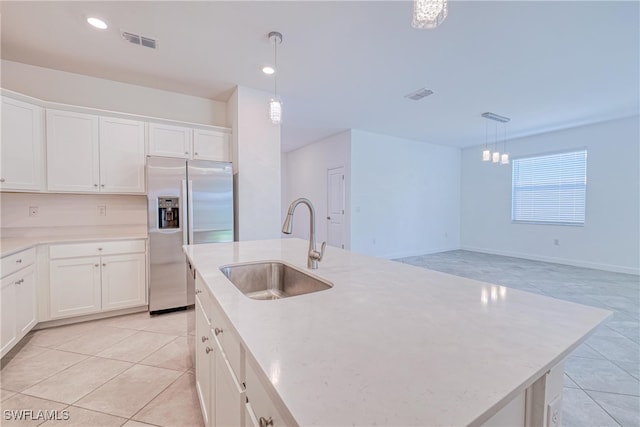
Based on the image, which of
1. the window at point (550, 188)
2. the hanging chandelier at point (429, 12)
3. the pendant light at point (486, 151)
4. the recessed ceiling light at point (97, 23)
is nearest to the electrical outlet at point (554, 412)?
the hanging chandelier at point (429, 12)

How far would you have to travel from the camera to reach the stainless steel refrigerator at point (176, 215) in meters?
2.83

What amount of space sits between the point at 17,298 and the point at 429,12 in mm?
3425

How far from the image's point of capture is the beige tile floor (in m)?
1.57

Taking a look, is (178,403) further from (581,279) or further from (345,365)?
(581,279)

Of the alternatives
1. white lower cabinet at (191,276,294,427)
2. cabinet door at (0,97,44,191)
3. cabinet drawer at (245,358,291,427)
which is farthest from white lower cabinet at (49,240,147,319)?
cabinet drawer at (245,358,291,427)

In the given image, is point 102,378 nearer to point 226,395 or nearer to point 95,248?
point 95,248

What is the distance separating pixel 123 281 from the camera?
285 centimetres

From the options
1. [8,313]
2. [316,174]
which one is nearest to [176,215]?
[8,313]

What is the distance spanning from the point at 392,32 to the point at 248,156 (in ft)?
6.66

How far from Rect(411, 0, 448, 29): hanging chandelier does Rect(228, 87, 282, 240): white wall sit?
257 centimetres

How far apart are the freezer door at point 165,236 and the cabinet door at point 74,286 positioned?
1.64 ft

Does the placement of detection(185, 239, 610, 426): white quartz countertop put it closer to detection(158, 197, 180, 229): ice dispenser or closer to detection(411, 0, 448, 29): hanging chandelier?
detection(411, 0, 448, 29): hanging chandelier

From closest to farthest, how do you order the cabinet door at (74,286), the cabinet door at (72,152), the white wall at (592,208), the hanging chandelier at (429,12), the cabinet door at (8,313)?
the hanging chandelier at (429,12), the cabinet door at (8,313), the cabinet door at (74,286), the cabinet door at (72,152), the white wall at (592,208)

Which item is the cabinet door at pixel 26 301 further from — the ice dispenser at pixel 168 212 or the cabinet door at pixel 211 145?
the cabinet door at pixel 211 145
